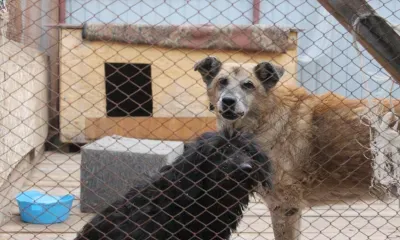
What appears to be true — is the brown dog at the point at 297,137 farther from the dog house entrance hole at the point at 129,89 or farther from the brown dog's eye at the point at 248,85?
the dog house entrance hole at the point at 129,89

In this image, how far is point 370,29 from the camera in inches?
121

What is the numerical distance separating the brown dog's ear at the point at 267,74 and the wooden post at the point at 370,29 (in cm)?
149

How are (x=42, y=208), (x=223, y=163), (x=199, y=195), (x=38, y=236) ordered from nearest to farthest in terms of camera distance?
(x=223, y=163), (x=199, y=195), (x=38, y=236), (x=42, y=208)

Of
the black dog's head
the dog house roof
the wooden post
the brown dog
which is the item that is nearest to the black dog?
the black dog's head

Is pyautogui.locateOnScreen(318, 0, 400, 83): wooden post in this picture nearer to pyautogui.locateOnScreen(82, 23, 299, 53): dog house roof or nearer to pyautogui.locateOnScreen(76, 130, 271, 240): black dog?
pyautogui.locateOnScreen(76, 130, 271, 240): black dog

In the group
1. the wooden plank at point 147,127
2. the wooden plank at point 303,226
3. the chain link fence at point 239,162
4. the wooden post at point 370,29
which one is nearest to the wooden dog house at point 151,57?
the wooden plank at point 147,127

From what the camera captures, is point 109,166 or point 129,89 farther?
point 129,89

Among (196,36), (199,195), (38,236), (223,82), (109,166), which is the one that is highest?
(223,82)

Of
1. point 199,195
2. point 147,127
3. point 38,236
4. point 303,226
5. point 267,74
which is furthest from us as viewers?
point 147,127

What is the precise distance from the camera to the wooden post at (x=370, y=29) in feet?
9.95

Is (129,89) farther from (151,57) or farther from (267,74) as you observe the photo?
(267,74)

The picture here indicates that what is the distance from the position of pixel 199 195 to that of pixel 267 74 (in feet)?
5.46

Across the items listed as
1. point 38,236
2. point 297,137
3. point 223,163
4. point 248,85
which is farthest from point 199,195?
point 38,236

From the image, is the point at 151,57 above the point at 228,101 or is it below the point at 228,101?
below
